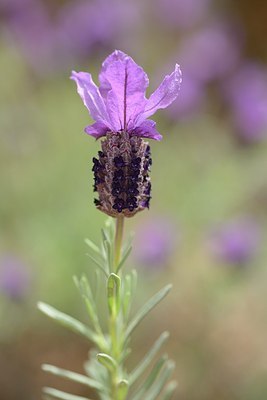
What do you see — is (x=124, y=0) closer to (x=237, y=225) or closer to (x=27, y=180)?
(x=27, y=180)

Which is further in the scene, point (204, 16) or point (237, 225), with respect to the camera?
point (204, 16)

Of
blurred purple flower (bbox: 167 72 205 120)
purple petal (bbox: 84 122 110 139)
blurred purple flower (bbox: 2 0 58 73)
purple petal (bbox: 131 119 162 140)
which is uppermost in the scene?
blurred purple flower (bbox: 2 0 58 73)

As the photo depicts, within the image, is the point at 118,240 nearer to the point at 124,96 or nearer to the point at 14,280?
the point at 124,96

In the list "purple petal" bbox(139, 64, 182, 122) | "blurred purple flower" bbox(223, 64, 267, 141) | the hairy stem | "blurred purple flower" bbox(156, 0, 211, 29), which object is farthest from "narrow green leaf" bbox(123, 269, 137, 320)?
"blurred purple flower" bbox(156, 0, 211, 29)

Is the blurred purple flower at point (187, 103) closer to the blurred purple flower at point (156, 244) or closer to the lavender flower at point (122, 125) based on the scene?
the blurred purple flower at point (156, 244)

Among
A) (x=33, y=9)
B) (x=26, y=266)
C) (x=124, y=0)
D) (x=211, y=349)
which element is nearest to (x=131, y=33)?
(x=124, y=0)

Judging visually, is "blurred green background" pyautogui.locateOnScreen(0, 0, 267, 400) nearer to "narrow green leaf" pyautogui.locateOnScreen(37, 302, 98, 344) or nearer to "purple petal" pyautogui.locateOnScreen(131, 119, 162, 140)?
"narrow green leaf" pyautogui.locateOnScreen(37, 302, 98, 344)

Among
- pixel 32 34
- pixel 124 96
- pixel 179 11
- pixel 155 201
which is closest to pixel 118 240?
pixel 124 96
